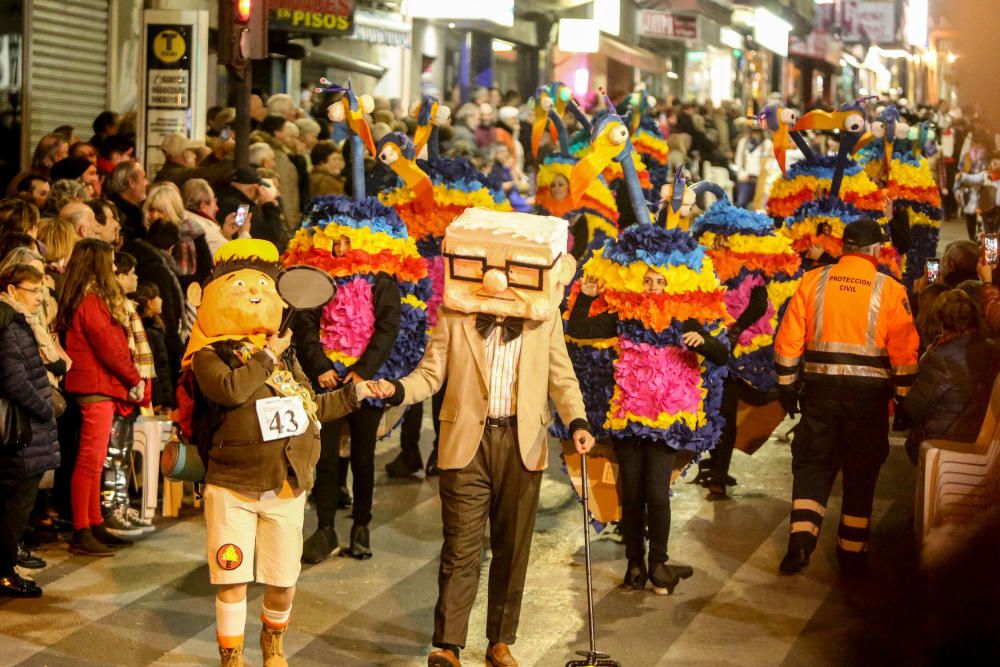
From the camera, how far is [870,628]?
1899mm

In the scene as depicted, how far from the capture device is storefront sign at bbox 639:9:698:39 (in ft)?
128

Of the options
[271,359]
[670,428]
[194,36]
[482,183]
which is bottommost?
[670,428]

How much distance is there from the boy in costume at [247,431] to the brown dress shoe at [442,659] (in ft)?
2.16

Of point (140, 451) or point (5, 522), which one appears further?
point (140, 451)

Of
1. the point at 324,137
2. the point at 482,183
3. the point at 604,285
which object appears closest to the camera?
the point at 604,285

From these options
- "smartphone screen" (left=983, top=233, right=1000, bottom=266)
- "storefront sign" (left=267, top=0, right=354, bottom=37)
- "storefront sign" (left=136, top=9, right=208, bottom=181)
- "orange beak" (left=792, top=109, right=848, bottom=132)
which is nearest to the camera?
"smartphone screen" (left=983, top=233, right=1000, bottom=266)

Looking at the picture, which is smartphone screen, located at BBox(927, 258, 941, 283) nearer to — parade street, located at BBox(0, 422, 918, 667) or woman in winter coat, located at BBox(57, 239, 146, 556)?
parade street, located at BBox(0, 422, 918, 667)

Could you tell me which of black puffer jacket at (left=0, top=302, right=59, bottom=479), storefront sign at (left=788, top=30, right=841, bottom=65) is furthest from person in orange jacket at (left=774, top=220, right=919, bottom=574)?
storefront sign at (left=788, top=30, right=841, bottom=65)

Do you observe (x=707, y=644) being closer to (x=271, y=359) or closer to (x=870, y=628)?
(x=271, y=359)

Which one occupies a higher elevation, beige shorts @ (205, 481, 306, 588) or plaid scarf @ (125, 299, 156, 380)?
plaid scarf @ (125, 299, 156, 380)

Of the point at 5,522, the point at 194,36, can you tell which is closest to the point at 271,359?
the point at 5,522

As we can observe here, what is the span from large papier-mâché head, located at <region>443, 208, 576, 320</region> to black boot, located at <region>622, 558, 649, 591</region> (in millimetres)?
2070

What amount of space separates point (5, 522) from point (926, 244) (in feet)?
34.2

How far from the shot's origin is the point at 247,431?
218 inches
